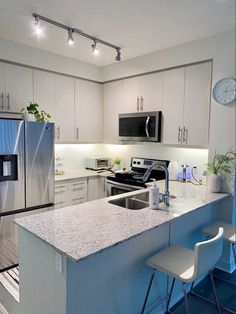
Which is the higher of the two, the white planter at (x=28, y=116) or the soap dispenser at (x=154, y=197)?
the white planter at (x=28, y=116)

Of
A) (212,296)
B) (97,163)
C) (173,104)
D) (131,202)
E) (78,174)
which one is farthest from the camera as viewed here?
(97,163)

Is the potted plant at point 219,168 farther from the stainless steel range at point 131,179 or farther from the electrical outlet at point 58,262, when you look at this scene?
the electrical outlet at point 58,262

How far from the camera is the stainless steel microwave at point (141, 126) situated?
348cm

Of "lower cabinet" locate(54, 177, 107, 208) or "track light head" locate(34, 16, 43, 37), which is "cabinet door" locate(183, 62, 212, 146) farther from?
"track light head" locate(34, 16, 43, 37)

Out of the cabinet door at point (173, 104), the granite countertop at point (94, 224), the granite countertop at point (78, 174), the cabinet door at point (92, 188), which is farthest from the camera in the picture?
the cabinet door at point (92, 188)

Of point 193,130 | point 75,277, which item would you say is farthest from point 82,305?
point 193,130

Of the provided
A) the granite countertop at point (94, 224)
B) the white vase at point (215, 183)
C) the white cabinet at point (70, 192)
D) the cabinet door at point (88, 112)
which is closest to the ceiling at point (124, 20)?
the cabinet door at point (88, 112)

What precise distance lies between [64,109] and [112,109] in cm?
83

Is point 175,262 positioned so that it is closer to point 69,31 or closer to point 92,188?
point 92,188

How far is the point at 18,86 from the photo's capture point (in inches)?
128

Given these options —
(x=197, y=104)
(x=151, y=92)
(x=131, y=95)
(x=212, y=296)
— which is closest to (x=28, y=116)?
→ (x=131, y=95)

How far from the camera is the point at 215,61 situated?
2795 mm

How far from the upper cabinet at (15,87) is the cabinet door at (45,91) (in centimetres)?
9

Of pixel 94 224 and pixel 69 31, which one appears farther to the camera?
pixel 69 31
